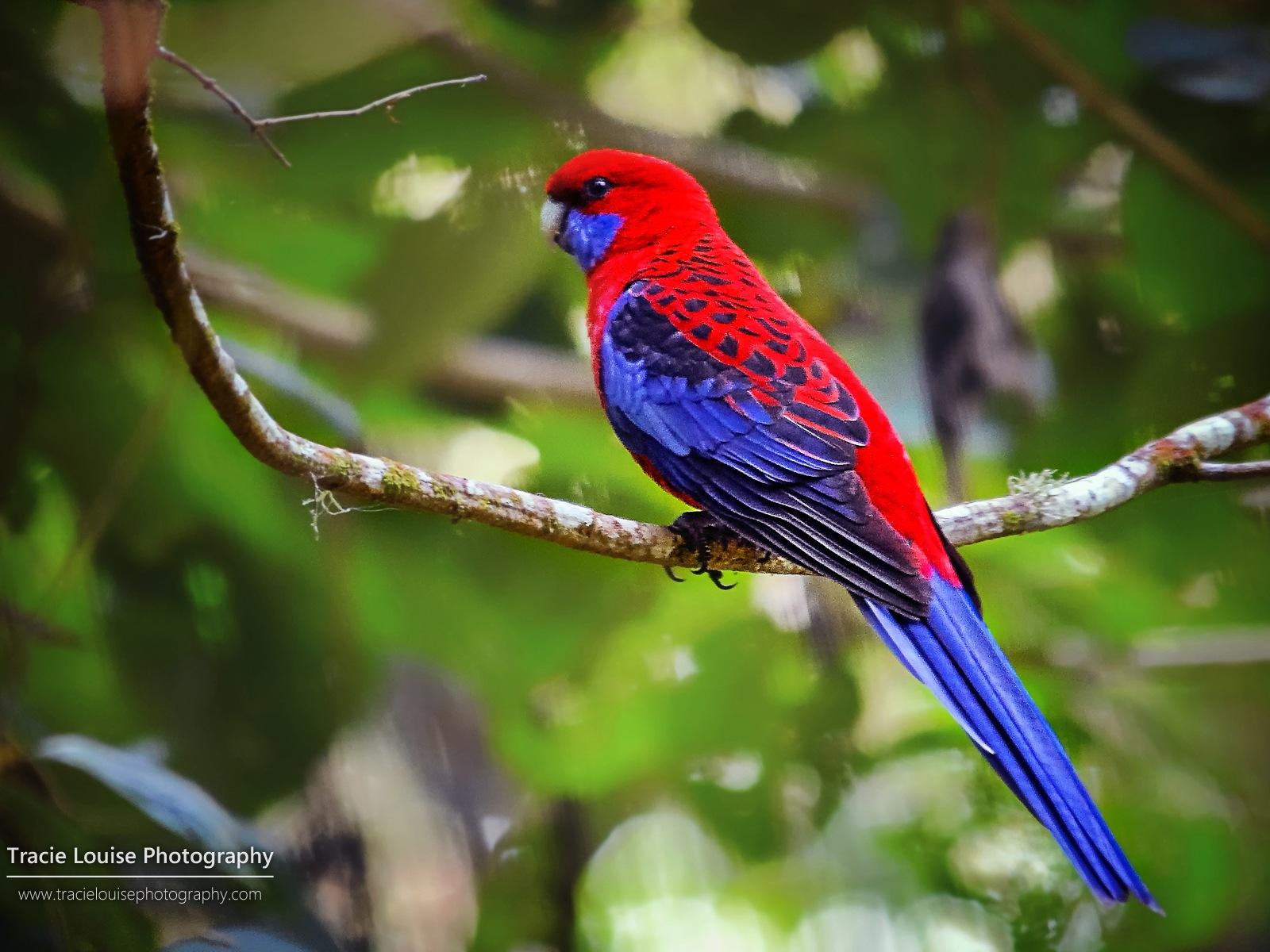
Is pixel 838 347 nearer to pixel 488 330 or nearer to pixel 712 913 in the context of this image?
pixel 488 330

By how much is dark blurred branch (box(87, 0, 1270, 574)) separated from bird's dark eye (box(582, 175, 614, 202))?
627 millimetres

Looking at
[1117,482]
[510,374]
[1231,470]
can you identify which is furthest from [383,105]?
[1231,470]

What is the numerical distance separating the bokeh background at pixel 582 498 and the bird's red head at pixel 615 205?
0.09 metres

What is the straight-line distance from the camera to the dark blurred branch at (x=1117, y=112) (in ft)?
7.23

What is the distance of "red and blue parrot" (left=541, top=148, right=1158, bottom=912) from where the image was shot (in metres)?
1.22

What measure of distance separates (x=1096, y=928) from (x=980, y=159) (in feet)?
4.90

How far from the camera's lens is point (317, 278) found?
6.03 feet

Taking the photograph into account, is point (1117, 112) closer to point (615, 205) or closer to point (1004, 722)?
point (615, 205)

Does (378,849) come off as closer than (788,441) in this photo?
No

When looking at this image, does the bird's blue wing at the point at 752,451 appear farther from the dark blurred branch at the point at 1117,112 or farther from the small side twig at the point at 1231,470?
the dark blurred branch at the point at 1117,112

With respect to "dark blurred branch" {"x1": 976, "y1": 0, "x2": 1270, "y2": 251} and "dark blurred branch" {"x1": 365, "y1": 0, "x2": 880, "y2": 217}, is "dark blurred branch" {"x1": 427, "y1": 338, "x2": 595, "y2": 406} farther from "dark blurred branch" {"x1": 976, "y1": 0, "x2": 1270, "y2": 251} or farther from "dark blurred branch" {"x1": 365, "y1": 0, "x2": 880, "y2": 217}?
"dark blurred branch" {"x1": 976, "y1": 0, "x2": 1270, "y2": 251}

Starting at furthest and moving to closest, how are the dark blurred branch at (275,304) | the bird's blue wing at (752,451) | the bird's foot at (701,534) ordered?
the dark blurred branch at (275,304) < the bird's foot at (701,534) < the bird's blue wing at (752,451)

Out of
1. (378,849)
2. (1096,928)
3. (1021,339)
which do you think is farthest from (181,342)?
(1096,928)

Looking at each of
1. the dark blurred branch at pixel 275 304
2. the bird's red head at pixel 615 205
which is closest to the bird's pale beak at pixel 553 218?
the bird's red head at pixel 615 205
